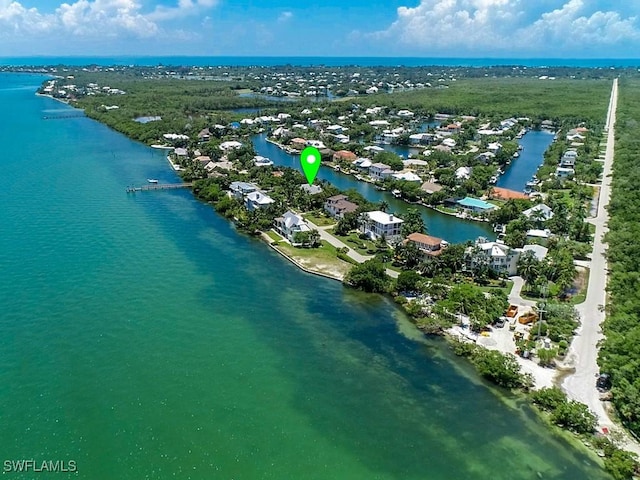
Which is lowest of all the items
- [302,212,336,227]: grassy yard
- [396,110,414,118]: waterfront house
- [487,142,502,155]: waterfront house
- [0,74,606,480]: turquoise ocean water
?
[0,74,606,480]: turquoise ocean water

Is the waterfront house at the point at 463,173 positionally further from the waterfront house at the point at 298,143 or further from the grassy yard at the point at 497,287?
the waterfront house at the point at 298,143

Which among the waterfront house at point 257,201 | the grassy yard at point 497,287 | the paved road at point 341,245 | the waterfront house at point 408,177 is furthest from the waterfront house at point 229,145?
the grassy yard at point 497,287

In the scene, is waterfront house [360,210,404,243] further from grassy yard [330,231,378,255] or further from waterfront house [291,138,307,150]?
waterfront house [291,138,307,150]

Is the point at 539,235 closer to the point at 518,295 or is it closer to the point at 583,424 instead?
the point at 518,295

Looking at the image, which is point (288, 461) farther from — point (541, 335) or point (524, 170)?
point (524, 170)

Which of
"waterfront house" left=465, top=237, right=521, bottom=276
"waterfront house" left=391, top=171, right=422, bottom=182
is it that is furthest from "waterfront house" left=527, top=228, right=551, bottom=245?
"waterfront house" left=391, top=171, right=422, bottom=182

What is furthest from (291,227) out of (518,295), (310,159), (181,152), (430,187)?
(181,152)
